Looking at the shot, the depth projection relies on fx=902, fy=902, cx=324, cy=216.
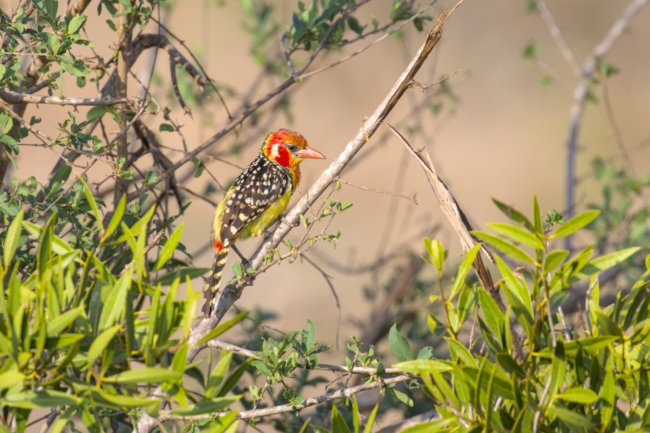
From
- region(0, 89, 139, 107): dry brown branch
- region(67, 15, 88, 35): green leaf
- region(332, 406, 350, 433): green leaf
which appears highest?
region(67, 15, 88, 35): green leaf

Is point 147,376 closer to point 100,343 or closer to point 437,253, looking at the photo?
point 100,343

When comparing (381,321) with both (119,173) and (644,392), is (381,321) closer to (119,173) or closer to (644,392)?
(119,173)

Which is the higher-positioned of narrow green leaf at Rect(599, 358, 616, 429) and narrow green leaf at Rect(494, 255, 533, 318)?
narrow green leaf at Rect(494, 255, 533, 318)

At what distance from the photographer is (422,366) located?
2.05 meters

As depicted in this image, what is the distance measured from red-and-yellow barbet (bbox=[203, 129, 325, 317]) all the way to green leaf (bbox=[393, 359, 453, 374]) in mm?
2104

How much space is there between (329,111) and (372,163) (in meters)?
0.97

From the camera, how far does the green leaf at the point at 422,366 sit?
2025 millimetres

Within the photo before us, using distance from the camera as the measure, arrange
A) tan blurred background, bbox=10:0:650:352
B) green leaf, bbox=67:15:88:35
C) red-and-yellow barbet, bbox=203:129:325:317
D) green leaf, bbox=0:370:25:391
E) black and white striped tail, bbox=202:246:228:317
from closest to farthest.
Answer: green leaf, bbox=0:370:25:391, green leaf, bbox=67:15:88:35, black and white striped tail, bbox=202:246:228:317, red-and-yellow barbet, bbox=203:129:325:317, tan blurred background, bbox=10:0:650:352

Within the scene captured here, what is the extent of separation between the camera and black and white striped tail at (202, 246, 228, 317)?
3.28 meters

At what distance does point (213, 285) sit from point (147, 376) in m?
2.12

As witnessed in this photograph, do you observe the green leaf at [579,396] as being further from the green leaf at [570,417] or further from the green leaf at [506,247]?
the green leaf at [506,247]

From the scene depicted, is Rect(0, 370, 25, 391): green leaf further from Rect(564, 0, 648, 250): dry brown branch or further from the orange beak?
Rect(564, 0, 648, 250): dry brown branch

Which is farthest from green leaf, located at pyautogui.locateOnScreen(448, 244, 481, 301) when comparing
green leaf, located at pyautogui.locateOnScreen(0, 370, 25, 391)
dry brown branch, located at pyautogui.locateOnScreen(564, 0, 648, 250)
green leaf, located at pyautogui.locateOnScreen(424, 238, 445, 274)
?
dry brown branch, located at pyautogui.locateOnScreen(564, 0, 648, 250)

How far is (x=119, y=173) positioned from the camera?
9.70ft
